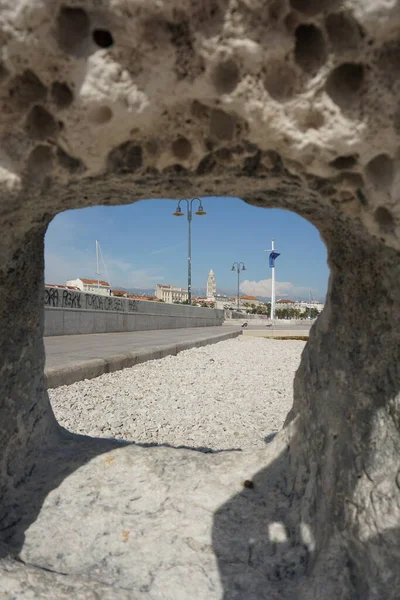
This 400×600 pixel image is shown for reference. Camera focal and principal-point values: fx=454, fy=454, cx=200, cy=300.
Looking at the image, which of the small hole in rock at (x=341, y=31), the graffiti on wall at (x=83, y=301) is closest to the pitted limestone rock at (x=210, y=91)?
the small hole in rock at (x=341, y=31)

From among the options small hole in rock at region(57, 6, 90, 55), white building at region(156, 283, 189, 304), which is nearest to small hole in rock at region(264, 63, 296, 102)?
small hole in rock at region(57, 6, 90, 55)

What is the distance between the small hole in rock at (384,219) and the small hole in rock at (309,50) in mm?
480

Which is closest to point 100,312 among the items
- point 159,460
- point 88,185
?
point 159,460

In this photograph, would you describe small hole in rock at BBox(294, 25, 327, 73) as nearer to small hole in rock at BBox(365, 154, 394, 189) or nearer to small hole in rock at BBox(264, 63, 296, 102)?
small hole in rock at BBox(264, 63, 296, 102)

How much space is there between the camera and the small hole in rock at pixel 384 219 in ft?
4.77

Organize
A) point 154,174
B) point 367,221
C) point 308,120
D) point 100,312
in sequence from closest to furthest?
point 308,120, point 367,221, point 154,174, point 100,312

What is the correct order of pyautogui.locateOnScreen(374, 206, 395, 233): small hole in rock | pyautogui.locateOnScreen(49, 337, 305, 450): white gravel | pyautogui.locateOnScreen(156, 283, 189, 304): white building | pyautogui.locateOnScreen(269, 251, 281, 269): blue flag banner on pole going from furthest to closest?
pyautogui.locateOnScreen(156, 283, 189, 304): white building
pyautogui.locateOnScreen(269, 251, 281, 269): blue flag banner on pole
pyautogui.locateOnScreen(49, 337, 305, 450): white gravel
pyautogui.locateOnScreen(374, 206, 395, 233): small hole in rock

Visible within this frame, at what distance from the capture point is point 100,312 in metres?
14.4

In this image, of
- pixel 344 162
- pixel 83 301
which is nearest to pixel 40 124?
pixel 344 162

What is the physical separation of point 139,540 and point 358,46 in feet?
7.19

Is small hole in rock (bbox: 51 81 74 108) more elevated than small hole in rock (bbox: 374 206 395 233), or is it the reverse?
Result: small hole in rock (bbox: 51 81 74 108)

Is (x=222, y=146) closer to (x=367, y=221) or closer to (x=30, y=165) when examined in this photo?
(x=367, y=221)

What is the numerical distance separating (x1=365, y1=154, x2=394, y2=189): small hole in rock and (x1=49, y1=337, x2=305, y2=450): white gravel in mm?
3397

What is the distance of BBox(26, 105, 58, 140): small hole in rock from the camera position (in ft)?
4.85
